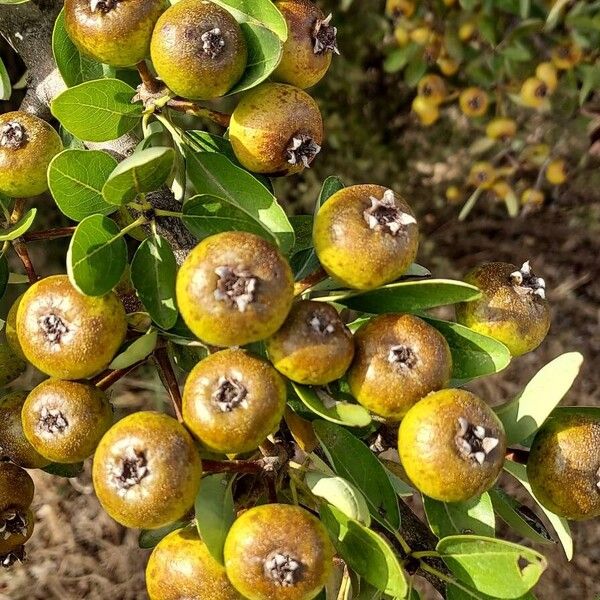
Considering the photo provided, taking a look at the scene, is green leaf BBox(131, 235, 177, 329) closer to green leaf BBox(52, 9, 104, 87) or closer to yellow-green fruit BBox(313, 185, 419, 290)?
yellow-green fruit BBox(313, 185, 419, 290)

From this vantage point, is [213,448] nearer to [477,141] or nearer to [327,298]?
[327,298]

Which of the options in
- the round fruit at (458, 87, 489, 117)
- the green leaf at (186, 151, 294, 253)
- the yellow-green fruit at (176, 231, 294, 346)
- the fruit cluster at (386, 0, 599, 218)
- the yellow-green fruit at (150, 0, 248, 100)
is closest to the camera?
the yellow-green fruit at (176, 231, 294, 346)

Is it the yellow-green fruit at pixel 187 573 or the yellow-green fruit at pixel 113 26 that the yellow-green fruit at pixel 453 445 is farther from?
the yellow-green fruit at pixel 113 26

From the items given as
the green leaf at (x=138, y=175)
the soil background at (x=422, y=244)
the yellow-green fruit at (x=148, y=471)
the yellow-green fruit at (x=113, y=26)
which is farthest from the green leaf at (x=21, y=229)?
the soil background at (x=422, y=244)

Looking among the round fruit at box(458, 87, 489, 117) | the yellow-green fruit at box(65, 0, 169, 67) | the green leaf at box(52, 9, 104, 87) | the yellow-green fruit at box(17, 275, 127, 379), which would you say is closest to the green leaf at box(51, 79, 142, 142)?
the yellow-green fruit at box(65, 0, 169, 67)

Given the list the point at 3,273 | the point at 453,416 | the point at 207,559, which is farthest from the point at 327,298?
the point at 3,273

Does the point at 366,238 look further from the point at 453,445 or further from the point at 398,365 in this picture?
the point at 453,445
